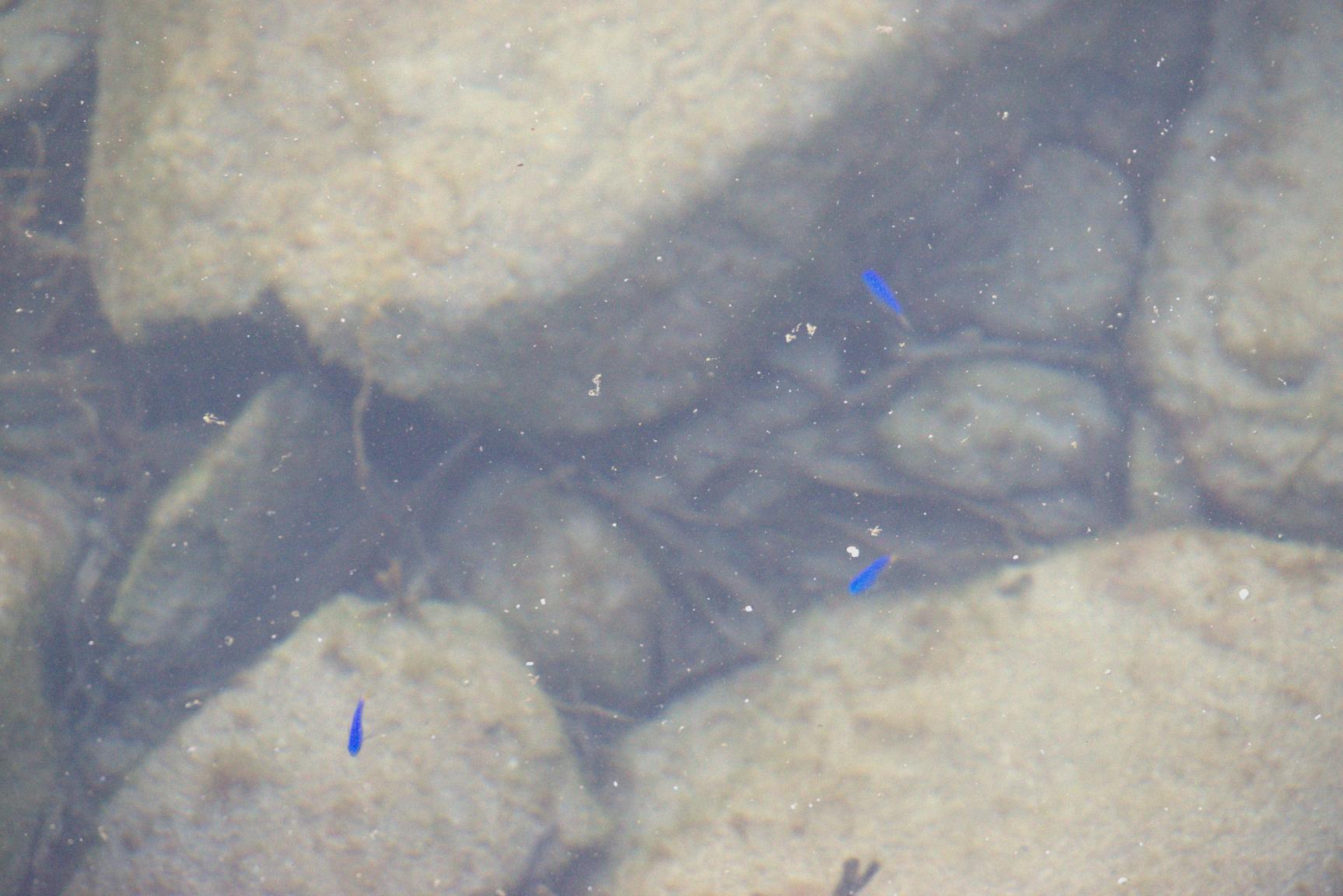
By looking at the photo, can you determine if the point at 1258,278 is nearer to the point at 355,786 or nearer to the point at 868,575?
the point at 868,575

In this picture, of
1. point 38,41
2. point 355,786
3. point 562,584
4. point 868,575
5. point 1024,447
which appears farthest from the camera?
point 38,41

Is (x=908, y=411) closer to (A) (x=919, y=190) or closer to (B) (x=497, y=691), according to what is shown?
(A) (x=919, y=190)

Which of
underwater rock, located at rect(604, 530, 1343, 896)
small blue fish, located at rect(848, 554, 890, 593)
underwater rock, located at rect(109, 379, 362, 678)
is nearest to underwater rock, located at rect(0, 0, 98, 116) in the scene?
underwater rock, located at rect(109, 379, 362, 678)

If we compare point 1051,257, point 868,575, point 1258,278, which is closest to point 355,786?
point 868,575

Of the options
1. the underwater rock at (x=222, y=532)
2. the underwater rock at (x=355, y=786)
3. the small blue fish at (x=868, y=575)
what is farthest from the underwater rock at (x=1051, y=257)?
the underwater rock at (x=222, y=532)

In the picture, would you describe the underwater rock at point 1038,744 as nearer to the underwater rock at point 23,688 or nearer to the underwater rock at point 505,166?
the underwater rock at point 505,166
